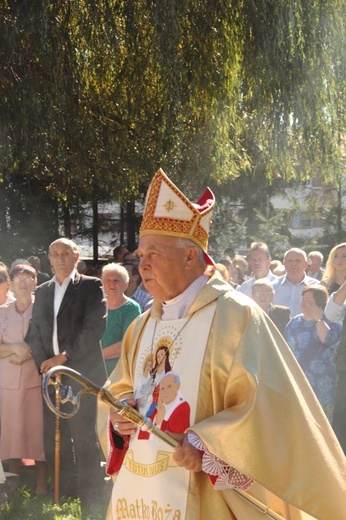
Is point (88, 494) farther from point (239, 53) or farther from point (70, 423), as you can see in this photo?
point (239, 53)

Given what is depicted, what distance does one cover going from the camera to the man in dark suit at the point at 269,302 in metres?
7.65

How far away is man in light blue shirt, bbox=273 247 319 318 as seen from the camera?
8.33 metres

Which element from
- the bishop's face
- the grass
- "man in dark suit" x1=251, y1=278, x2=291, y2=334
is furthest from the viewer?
"man in dark suit" x1=251, y1=278, x2=291, y2=334

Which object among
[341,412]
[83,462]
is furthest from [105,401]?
[341,412]

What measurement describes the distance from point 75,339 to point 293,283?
245 centimetres

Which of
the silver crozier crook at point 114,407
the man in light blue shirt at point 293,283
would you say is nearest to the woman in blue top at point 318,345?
the man in light blue shirt at point 293,283

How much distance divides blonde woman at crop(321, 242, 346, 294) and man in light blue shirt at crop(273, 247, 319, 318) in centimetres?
19

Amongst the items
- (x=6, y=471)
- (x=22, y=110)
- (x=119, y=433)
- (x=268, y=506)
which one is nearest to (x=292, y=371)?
(x=268, y=506)

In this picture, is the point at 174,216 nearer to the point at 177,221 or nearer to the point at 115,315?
the point at 177,221

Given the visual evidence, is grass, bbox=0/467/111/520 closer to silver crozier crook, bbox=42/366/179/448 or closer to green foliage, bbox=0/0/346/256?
silver crozier crook, bbox=42/366/179/448

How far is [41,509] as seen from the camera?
21.2 feet

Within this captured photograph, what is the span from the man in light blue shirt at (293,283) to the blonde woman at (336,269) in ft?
0.64

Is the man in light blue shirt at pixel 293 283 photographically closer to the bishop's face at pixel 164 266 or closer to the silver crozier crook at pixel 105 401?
the bishop's face at pixel 164 266

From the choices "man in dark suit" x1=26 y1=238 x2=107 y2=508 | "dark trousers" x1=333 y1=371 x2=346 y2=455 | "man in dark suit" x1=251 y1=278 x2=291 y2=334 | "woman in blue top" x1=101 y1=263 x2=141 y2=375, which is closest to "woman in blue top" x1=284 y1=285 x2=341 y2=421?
"dark trousers" x1=333 y1=371 x2=346 y2=455
